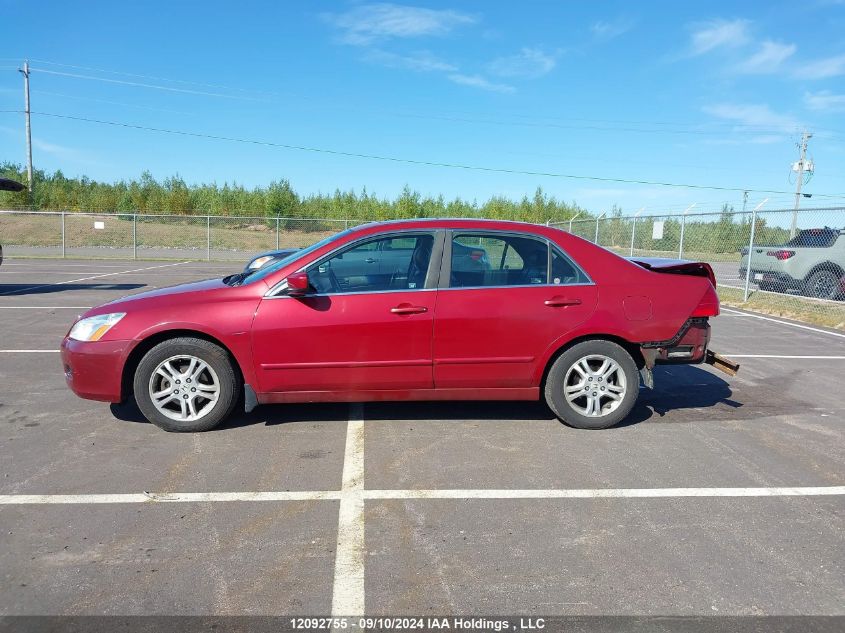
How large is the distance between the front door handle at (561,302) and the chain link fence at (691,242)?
8.33 m

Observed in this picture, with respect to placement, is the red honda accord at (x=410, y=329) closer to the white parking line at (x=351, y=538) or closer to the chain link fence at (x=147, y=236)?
the white parking line at (x=351, y=538)

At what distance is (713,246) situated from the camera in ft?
72.9

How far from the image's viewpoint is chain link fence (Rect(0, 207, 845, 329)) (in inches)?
523

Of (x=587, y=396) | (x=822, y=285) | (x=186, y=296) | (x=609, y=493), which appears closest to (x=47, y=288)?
(x=186, y=296)

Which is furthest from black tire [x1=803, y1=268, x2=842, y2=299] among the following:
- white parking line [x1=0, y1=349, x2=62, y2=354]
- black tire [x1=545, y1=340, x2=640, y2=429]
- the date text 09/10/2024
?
white parking line [x1=0, y1=349, x2=62, y2=354]

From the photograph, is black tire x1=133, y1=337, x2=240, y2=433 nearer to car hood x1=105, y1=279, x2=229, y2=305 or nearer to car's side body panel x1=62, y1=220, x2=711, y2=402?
car's side body panel x1=62, y1=220, x2=711, y2=402


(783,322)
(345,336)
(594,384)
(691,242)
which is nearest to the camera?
(345,336)

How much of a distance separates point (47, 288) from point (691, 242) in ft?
61.0

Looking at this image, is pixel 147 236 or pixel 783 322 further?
pixel 147 236

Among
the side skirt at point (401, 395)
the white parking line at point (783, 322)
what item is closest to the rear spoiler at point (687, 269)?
the side skirt at point (401, 395)

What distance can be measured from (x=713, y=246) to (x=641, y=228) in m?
3.01

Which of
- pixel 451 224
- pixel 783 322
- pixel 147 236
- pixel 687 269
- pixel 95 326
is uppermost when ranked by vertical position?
pixel 451 224

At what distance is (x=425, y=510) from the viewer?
137 inches

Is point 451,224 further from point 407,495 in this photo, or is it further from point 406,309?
point 407,495
